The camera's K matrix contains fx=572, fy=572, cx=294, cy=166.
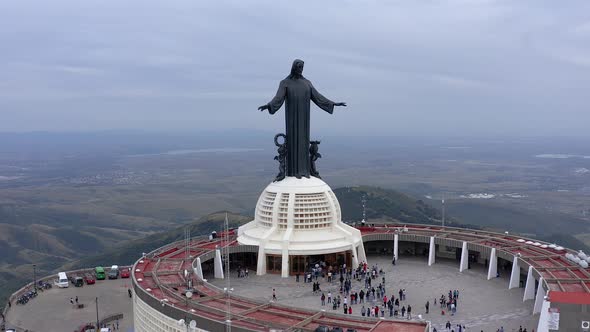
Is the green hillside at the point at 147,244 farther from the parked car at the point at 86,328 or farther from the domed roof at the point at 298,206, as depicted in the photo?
the parked car at the point at 86,328

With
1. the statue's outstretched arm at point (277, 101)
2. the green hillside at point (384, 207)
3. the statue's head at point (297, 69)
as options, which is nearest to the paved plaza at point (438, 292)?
the statue's outstretched arm at point (277, 101)

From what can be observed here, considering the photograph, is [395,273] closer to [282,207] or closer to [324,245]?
[324,245]

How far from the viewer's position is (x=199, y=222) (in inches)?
5955

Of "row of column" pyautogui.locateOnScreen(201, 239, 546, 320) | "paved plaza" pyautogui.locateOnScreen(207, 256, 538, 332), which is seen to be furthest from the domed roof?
"row of column" pyautogui.locateOnScreen(201, 239, 546, 320)

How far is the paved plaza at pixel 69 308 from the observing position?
55.0 meters

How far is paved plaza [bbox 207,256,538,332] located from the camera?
1634 inches

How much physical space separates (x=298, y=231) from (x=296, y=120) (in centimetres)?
1173

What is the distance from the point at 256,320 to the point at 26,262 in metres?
145

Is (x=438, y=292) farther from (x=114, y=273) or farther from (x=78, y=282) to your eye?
(x=78, y=282)

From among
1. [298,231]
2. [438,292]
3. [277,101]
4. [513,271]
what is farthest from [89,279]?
[513,271]

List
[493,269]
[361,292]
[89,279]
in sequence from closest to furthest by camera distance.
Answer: [361,292], [493,269], [89,279]

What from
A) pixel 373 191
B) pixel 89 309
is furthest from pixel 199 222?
pixel 89 309

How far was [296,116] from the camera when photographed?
5944 centimetres

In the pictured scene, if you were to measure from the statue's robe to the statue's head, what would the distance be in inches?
16.4
